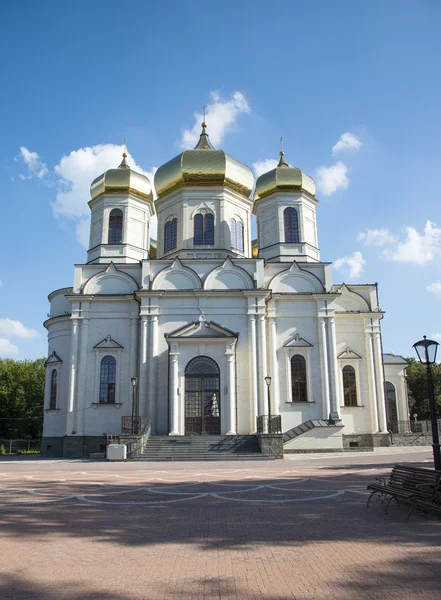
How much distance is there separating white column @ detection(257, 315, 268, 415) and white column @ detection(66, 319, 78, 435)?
10.1 m

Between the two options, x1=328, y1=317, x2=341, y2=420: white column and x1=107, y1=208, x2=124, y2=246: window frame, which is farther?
x1=107, y1=208, x2=124, y2=246: window frame

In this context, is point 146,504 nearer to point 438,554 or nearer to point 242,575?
point 242,575

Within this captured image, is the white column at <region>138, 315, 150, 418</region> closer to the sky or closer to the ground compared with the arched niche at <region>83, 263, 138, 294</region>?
closer to the ground

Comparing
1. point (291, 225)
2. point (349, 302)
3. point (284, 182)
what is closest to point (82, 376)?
point (291, 225)

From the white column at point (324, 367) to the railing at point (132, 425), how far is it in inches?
391

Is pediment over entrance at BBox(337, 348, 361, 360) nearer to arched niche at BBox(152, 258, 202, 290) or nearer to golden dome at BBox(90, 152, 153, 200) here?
arched niche at BBox(152, 258, 202, 290)

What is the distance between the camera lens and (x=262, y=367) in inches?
1089

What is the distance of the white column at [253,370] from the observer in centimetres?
2709

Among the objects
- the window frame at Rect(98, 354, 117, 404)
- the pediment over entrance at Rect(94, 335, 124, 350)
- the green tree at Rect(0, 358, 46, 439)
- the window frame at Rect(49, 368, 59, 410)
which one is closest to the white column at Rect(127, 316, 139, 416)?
the pediment over entrance at Rect(94, 335, 124, 350)

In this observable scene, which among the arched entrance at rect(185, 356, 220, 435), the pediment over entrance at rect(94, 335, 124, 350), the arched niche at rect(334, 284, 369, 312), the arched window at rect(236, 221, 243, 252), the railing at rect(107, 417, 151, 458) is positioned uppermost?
the arched window at rect(236, 221, 243, 252)

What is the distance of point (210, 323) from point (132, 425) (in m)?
6.61

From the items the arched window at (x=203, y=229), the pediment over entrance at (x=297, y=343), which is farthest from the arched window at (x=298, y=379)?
the arched window at (x=203, y=229)

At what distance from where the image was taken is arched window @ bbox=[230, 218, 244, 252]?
32.2m

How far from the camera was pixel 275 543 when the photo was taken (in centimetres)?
744
